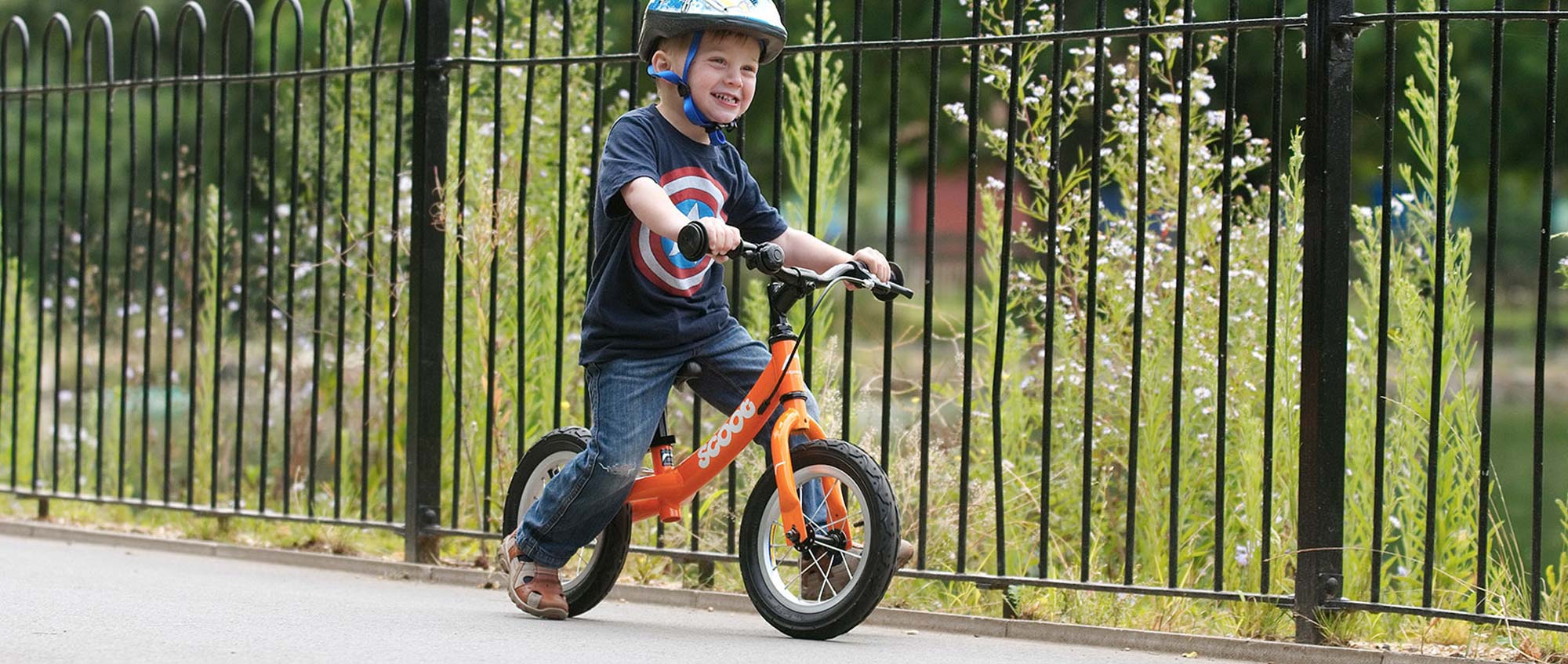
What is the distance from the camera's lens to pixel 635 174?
4.43 metres

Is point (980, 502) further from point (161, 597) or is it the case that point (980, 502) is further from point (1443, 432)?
point (161, 597)

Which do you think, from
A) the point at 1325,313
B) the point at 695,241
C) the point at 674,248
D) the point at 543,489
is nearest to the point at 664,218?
the point at 695,241

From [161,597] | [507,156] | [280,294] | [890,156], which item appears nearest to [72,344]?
[280,294]

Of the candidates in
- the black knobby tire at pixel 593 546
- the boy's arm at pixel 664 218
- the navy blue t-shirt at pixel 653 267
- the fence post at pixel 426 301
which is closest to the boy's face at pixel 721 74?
the navy blue t-shirt at pixel 653 267

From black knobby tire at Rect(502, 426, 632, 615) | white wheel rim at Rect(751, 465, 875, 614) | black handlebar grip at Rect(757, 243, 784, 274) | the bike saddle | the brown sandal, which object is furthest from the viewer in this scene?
black knobby tire at Rect(502, 426, 632, 615)

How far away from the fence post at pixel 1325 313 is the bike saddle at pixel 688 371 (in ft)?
5.14

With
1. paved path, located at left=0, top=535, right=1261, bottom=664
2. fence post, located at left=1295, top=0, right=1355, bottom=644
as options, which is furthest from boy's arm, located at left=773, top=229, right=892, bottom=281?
fence post, located at left=1295, top=0, right=1355, bottom=644

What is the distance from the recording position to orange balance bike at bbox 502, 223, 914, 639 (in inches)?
169

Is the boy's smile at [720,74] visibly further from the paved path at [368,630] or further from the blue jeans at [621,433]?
the paved path at [368,630]

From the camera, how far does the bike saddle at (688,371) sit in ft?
15.4

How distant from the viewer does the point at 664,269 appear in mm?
4609

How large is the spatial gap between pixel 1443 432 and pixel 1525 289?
31.3 m

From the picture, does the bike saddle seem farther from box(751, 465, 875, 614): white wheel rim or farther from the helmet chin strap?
the helmet chin strap

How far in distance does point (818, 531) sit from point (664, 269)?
0.77 m
